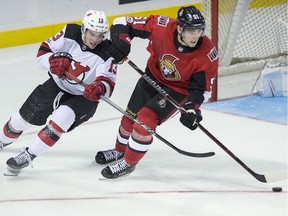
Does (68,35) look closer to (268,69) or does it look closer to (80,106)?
(80,106)

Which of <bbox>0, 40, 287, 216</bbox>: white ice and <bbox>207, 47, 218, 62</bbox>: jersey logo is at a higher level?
<bbox>207, 47, 218, 62</bbox>: jersey logo

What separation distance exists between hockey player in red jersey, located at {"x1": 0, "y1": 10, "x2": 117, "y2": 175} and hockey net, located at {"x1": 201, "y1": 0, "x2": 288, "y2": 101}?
1.63 metres

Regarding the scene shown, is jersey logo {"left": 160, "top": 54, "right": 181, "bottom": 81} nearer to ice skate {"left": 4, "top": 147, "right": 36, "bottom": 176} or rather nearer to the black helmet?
the black helmet

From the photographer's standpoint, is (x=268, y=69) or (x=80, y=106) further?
(x=268, y=69)

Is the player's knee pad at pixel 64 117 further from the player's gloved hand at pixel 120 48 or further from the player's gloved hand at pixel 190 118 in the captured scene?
the player's gloved hand at pixel 190 118

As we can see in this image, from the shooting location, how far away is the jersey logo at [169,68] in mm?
4156

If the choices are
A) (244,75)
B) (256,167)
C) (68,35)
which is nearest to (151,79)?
(68,35)

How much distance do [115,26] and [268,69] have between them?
205 centimetres

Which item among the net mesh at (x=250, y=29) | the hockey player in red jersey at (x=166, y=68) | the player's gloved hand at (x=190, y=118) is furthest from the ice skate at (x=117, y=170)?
the net mesh at (x=250, y=29)

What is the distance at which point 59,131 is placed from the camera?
4207 millimetres

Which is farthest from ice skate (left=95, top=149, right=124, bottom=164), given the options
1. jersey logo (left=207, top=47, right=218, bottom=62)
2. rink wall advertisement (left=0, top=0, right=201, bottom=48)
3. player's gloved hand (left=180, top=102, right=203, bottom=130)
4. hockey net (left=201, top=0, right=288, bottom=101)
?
rink wall advertisement (left=0, top=0, right=201, bottom=48)

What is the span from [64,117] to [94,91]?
20 cm

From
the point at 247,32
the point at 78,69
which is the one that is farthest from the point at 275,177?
the point at 247,32

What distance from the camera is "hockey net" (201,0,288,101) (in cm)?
635
